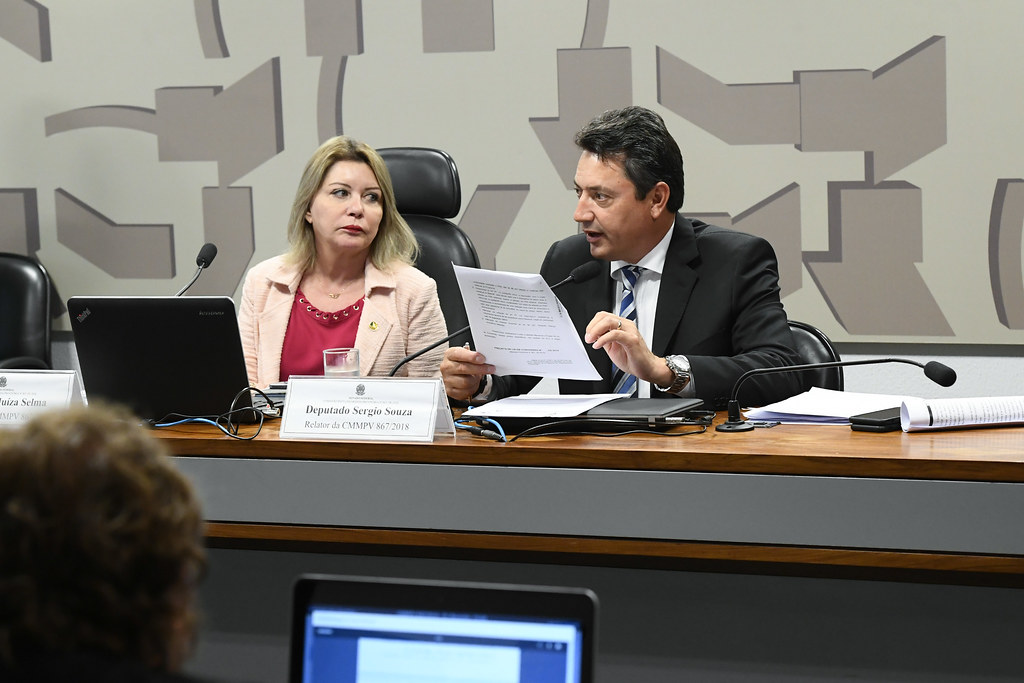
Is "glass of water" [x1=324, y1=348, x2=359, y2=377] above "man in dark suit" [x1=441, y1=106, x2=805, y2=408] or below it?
below

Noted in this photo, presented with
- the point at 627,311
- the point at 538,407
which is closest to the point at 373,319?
the point at 627,311

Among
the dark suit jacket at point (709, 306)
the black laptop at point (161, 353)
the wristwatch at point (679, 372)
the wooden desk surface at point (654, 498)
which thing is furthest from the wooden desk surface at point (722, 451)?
the dark suit jacket at point (709, 306)

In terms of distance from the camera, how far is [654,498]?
1386 millimetres

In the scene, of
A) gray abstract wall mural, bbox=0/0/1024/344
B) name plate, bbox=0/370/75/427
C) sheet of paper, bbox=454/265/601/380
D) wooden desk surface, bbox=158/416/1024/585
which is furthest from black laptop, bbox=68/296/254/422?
gray abstract wall mural, bbox=0/0/1024/344

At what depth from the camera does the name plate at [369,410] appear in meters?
1.50

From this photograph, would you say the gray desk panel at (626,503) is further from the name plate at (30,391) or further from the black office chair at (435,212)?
the black office chair at (435,212)

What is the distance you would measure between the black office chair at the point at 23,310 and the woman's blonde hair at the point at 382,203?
1149 mm

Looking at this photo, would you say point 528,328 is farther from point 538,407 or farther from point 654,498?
point 654,498

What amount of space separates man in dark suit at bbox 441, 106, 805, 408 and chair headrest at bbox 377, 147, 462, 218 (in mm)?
469

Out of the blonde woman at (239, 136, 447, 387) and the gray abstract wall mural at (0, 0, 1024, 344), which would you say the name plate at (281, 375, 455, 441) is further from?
the gray abstract wall mural at (0, 0, 1024, 344)

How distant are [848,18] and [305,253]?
166 cm

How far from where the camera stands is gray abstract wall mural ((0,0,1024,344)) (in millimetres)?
2908

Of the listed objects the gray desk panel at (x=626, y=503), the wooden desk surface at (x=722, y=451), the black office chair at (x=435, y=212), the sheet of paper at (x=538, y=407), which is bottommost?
the gray desk panel at (x=626, y=503)

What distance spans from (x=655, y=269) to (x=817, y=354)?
381 mm
